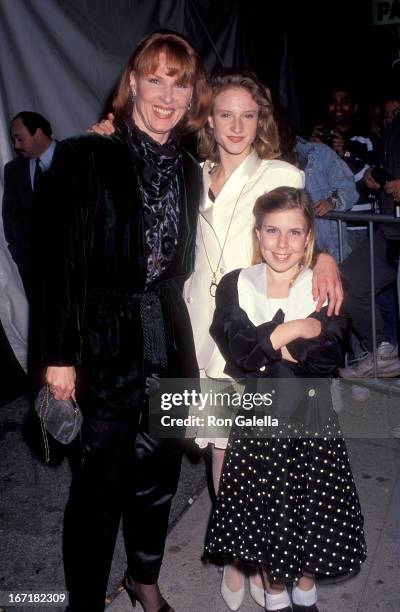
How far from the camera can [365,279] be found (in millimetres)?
4582

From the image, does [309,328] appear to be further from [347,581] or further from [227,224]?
[347,581]

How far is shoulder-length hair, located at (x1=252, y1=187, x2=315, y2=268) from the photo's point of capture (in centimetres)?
245

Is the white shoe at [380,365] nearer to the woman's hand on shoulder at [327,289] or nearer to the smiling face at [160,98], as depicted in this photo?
the woman's hand on shoulder at [327,289]

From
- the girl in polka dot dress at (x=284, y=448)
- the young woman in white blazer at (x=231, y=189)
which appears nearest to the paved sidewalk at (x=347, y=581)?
the young woman in white blazer at (x=231, y=189)

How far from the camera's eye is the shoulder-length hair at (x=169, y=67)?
2.36 metres

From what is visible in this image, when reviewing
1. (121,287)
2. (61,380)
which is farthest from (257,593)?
(121,287)

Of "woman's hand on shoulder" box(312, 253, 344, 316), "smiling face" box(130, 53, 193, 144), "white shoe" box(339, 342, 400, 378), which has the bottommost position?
"white shoe" box(339, 342, 400, 378)

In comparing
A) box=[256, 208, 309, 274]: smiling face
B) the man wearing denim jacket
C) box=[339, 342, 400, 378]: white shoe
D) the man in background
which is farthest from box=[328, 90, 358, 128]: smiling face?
box=[256, 208, 309, 274]: smiling face

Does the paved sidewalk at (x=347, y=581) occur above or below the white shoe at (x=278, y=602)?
below

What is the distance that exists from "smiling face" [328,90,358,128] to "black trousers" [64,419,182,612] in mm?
4230

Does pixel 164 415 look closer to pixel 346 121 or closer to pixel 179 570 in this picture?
pixel 179 570

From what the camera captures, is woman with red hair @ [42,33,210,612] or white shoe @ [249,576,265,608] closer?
woman with red hair @ [42,33,210,612]

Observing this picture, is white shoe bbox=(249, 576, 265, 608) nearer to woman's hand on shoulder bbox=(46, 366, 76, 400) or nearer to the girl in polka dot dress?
the girl in polka dot dress

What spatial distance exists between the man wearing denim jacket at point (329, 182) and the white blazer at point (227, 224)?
76.9 inches
